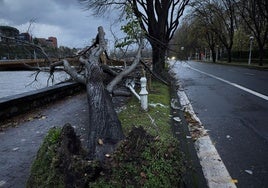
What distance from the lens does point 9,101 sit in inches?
233

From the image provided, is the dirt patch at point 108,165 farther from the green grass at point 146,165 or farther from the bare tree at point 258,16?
the bare tree at point 258,16

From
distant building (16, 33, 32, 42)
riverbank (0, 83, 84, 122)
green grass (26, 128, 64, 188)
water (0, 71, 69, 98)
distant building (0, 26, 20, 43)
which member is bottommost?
water (0, 71, 69, 98)

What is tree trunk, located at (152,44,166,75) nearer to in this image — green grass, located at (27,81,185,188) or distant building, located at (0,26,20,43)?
distant building, located at (0,26,20,43)

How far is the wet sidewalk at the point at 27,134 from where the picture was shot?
3.34 metres

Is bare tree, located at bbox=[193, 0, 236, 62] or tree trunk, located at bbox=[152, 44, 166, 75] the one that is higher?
bare tree, located at bbox=[193, 0, 236, 62]

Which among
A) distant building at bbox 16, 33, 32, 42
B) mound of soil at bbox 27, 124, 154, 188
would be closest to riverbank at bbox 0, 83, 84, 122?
distant building at bbox 16, 33, 32, 42

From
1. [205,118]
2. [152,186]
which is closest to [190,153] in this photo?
[152,186]

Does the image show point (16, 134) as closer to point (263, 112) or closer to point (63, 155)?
point (63, 155)

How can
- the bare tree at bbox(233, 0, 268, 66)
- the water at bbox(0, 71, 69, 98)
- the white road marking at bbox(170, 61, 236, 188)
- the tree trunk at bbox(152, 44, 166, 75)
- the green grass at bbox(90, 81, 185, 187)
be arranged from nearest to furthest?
the green grass at bbox(90, 81, 185, 187)
the white road marking at bbox(170, 61, 236, 188)
the water at bbox(0, 71, 69, 98)
the tree trunk at bbox(152, 44, 166, 75)
the bare tree at bbox(233, 0, 268, 66)

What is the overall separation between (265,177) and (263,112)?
4.07 meters

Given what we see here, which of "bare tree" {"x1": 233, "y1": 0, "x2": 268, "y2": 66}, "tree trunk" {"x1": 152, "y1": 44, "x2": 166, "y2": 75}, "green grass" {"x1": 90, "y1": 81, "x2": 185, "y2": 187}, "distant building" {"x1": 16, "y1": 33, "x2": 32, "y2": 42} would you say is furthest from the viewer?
"bare tree" {"x1": 233, "y1": 0, "x2": 268, "y2": 66}

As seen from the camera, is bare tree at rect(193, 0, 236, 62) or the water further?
bare tree at rect(193, 0, 236, 62)

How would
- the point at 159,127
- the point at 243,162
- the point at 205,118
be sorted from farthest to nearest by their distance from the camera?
the point at 205,118, the point at 159,127, the point at 243,162

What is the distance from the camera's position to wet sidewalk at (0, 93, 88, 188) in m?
3.34
